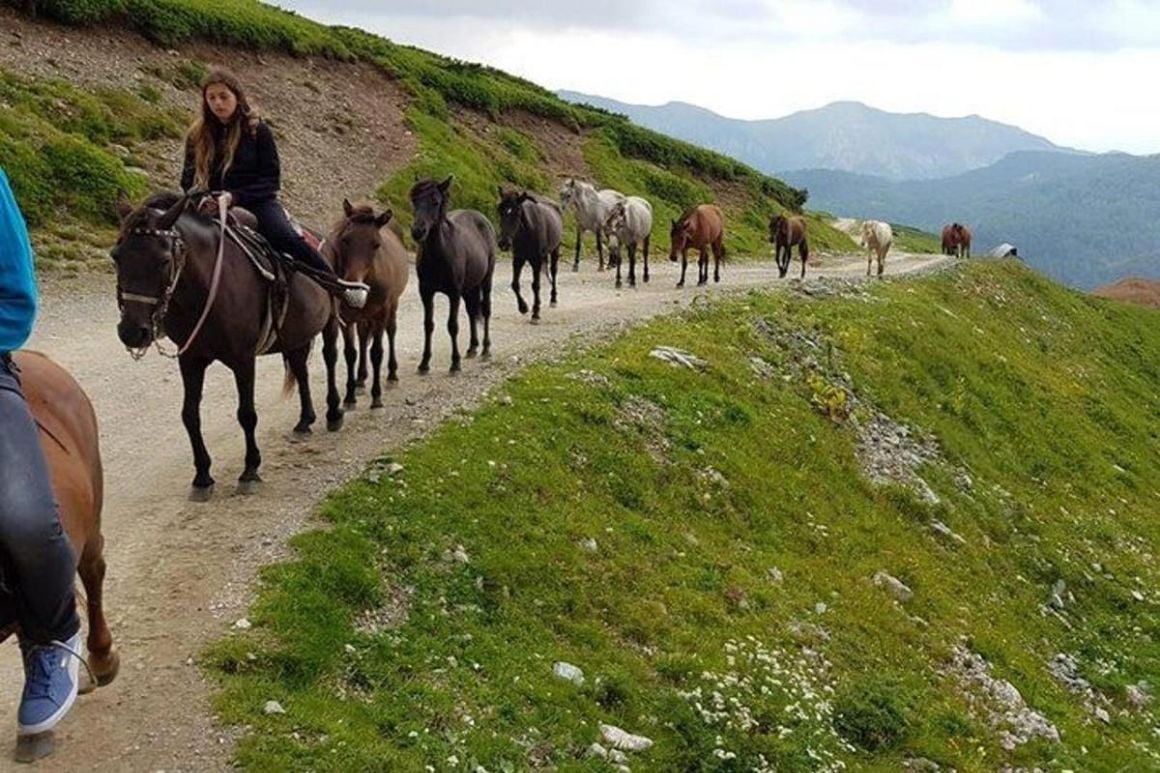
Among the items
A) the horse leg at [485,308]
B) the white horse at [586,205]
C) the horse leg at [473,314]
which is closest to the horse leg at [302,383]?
the horse leg at [473,314]

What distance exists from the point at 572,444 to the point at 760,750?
529 centimetres

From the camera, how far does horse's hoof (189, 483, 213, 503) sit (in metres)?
9.64

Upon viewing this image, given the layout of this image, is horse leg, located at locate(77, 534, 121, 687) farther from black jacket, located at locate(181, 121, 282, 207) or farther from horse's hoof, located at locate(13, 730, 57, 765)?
black jacket, located at locate(181, 121, 282, 207)

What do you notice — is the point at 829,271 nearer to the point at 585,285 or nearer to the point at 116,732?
the point at 585,285

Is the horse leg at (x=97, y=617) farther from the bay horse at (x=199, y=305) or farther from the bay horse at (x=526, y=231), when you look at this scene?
the bay horse at (x=526, y=231)

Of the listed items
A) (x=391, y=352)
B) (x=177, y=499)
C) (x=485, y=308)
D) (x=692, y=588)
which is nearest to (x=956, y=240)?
(x=485, y=308)

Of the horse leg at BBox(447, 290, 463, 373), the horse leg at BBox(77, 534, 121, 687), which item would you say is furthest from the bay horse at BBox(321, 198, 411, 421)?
the horse leg at BBox(77, 534, 121, 687)

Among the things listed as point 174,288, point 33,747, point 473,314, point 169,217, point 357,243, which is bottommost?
point 33,747

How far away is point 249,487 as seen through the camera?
10008 mm

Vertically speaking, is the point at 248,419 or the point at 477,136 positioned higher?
the point at 477,136

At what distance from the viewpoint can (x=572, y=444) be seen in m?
12.8

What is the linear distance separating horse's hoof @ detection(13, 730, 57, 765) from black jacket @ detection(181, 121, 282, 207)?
19.3 ft

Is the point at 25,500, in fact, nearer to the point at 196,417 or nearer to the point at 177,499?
the point at 196,417

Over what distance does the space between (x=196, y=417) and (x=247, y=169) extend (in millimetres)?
2679
